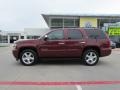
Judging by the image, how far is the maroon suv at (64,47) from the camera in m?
13.9

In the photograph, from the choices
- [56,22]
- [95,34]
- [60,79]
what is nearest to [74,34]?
[95,34]

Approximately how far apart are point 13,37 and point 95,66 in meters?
75.6

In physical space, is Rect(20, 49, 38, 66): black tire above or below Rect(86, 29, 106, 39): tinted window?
below

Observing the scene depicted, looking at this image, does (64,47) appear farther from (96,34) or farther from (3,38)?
(3,38)

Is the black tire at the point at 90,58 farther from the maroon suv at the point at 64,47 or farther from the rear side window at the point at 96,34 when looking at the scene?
the rear side window at the point at 96,34

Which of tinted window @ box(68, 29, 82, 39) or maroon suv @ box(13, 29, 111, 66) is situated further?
tinted window @ box(68, 29, 82, 39)

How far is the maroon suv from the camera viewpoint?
13.9 m

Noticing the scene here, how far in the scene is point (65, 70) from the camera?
1241cm

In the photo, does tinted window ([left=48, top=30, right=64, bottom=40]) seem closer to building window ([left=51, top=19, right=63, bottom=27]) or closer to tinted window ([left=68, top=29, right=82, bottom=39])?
tinted window ([left=68, top=29, right=82, bottom=39])

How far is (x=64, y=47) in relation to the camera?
13.9 meters

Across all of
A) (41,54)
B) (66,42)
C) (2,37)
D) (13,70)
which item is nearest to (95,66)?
(66,42)

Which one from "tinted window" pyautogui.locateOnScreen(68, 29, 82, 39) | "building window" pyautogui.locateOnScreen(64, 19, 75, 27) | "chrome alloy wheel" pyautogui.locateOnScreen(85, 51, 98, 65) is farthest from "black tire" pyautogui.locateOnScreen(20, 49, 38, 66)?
"building window" pyautogui.locateOnScreen(64, 19, 75, 27)

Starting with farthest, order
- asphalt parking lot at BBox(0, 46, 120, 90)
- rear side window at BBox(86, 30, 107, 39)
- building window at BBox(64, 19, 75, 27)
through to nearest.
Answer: building window at BBox(64, 19, 75, 27) → rear side window at BBox(86, 30, 107, 39) → asphalt parking lot at BBox(0, 46, 120, 90)

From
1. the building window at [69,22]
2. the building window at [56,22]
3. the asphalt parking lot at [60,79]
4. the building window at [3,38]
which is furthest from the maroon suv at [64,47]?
the building window at [3,38]
